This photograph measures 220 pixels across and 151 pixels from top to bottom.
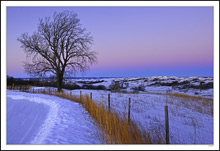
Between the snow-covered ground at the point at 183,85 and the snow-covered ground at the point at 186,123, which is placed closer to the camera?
the snow-covered ground at the point at 186,123

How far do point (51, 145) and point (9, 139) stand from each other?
1294mm

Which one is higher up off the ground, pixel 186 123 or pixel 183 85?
pixel 183 85

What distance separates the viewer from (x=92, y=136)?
12.1 ft

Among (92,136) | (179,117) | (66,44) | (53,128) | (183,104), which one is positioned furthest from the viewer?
(66,44)

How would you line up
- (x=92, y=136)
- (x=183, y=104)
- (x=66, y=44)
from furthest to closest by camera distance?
1. (x=66, y=44)
2. (x=183, y=104)
3. (x=92, y=136)

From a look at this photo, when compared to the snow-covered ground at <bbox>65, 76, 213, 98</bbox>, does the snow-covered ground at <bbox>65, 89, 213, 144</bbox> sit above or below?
below

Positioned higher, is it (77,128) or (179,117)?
(77,128)

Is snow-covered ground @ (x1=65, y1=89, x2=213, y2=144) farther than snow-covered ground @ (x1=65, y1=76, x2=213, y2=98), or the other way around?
snow-covered ground @ (x1=65, y1=76, x2=213, y2=98)

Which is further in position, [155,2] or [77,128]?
[77,128]

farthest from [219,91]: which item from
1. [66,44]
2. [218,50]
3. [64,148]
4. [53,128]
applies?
[66,44]

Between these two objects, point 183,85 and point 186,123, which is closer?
point 186,123

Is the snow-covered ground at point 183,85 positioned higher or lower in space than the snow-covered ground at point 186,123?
higher

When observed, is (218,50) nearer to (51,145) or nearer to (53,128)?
(51,145)

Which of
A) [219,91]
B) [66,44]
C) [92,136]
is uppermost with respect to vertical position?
[66,44]
